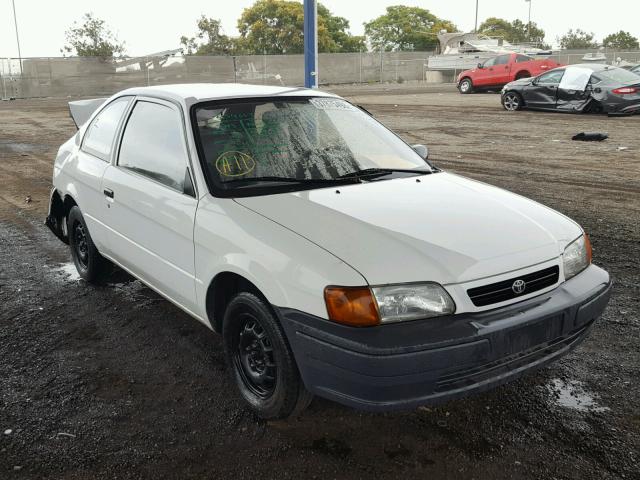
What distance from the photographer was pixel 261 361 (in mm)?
3061

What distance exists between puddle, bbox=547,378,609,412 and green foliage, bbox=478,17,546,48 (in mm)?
107247

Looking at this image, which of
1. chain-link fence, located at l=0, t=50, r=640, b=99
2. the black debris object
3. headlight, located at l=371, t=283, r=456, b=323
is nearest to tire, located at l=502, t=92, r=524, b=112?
the black debris object

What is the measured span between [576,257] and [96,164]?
10.7 ft

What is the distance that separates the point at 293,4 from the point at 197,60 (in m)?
42.0

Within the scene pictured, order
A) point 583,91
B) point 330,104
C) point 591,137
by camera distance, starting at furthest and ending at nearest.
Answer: point 583,91 < point 591,137 < point 330,104

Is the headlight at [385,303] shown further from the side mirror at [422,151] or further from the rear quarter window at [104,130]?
the rear quarter window at [104,130]

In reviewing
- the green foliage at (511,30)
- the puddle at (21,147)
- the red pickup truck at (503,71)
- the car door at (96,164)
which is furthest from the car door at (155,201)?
the green foliage at (511,30)

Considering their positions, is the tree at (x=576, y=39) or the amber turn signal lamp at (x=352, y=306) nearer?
the amber turn signal lamp at (x=352, y=306)

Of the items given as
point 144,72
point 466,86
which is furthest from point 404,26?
point 466,86

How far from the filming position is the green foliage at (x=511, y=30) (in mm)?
103875

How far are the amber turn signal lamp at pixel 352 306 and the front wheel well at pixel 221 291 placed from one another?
575mm

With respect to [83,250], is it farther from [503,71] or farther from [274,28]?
[274,28]

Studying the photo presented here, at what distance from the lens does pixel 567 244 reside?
3049mm

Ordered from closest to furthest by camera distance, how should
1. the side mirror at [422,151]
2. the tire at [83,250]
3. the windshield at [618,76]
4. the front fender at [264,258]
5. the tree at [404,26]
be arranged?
the front fender at [264,258], the side mirror at [422,151], the tire at [83,250], the windshield at [618,76], the tree at [404,26]
